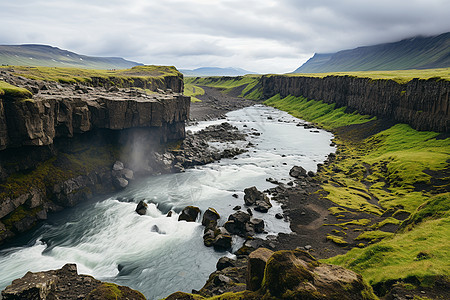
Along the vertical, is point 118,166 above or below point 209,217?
above

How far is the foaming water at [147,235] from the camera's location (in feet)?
87.8

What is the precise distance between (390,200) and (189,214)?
29.9 meters

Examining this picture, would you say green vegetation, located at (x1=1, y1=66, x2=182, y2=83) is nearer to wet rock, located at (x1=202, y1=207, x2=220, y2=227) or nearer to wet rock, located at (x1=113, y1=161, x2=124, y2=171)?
wet rock, located at (x1=113, y1=161, x2=124, y2=171)

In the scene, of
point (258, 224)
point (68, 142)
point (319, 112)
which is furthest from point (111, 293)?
point (319, 112)

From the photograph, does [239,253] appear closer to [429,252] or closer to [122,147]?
[429,252]

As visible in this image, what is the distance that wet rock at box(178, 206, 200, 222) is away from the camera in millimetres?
37281

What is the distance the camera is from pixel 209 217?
36.2 metres

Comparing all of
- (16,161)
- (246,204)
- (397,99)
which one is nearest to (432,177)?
(246,204)

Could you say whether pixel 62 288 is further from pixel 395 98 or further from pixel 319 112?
pixel 319 112

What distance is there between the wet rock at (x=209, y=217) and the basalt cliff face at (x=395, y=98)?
5459 centimetres

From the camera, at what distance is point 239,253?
2966 centimetres

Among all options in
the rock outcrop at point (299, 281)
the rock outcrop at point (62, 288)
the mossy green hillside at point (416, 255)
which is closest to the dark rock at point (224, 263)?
the mossy green hillside at point (416, 255)

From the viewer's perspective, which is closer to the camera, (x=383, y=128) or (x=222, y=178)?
(x=222, y=178)

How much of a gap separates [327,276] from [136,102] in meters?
46.5
